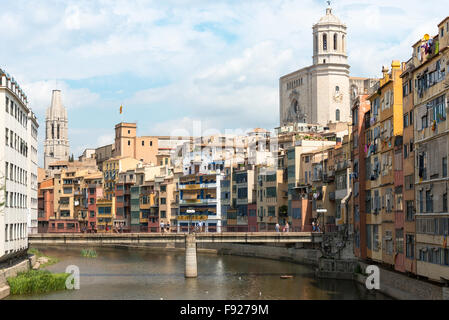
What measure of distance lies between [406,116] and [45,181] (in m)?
127

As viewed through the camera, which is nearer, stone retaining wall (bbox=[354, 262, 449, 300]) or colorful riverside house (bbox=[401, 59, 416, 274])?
stone retaining wall (bbox=[354, 262, 449, 300])

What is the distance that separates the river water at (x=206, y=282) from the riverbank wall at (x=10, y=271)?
0.94 meters

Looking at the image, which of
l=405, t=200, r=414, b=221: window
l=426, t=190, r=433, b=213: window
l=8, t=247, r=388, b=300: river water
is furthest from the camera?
l=8, t=247, r=388, b=300: river water

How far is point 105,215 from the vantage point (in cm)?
14500

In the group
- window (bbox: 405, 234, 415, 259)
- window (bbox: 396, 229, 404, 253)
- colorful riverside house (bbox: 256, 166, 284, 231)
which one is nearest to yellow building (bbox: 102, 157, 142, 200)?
colorful riverside house (bbox: 256, 166, 284, 231)

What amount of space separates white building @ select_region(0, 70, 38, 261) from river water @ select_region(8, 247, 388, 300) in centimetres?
681

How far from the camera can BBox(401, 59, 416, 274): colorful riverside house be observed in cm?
5166

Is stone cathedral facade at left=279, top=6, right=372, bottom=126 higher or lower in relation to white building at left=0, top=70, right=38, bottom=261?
higher

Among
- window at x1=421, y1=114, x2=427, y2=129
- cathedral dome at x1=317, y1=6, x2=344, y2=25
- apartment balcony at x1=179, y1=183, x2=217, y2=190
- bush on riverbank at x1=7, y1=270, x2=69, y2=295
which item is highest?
cathedral dome at x1=317, y1=6, x2=344, y2=25

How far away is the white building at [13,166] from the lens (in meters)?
59.0

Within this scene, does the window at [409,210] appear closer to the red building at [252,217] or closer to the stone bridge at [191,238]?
the stone bridge at [191,238]

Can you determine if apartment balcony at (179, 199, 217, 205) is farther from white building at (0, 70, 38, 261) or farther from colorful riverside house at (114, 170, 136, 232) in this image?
white building at (0, 70, 38, 261)

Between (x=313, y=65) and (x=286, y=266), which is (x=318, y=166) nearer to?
(x=286, y=266)
